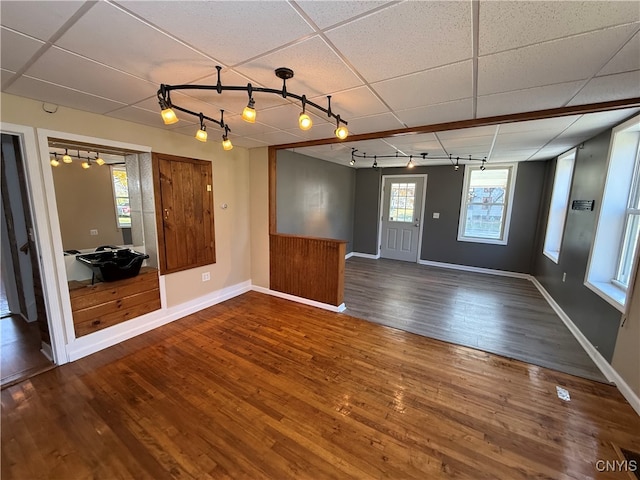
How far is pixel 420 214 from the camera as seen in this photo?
6273 mm

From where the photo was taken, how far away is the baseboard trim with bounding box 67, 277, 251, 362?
2.53m

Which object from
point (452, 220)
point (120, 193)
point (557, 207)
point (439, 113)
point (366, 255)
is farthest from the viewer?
point (366, 255)

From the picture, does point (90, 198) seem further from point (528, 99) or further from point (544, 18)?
point (528, 99)

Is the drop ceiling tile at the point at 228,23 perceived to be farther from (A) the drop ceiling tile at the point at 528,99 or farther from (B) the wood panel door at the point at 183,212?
(B) the wood panel door at the point at 183,212

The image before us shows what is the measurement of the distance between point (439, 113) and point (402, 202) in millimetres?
4199

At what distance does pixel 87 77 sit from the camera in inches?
68.6

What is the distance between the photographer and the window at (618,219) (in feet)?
8.16

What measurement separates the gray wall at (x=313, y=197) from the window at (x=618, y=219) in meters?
3.11

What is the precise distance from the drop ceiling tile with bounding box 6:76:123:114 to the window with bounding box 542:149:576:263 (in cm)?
606

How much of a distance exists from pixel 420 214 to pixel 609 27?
5.22 m

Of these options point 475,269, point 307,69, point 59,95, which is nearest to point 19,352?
point 59,95

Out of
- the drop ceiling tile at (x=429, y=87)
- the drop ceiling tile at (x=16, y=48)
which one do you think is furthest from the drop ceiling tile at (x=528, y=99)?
the drop ceiling tile at (x=16, y=48)

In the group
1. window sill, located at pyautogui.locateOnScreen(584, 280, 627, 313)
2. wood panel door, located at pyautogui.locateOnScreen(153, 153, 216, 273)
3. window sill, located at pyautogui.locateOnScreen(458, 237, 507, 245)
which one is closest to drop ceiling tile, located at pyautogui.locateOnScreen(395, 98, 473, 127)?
window sill, located at pyautogui.locateOnScreen(584, 280, 627, 313)

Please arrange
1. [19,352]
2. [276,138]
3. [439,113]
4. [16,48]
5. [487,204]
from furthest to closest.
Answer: [487,204], [276,138], [19,352], [439,113], [16,48]
